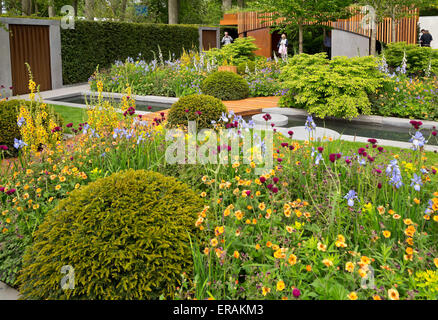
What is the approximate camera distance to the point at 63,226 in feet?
8.25

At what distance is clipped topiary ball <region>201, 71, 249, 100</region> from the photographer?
1088cm

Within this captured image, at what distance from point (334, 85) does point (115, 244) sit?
744cm

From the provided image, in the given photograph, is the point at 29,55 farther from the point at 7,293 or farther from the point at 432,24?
the point at 432,24

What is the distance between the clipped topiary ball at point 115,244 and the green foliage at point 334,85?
6.63m

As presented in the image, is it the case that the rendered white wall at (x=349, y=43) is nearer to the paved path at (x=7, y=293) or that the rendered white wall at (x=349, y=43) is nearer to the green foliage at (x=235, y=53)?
the green foliage at (x=235, y=53)

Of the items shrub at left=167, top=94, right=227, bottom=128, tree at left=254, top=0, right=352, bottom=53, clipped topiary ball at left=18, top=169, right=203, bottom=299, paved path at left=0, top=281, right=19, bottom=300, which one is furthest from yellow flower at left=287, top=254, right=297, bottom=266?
tree at left=254, top=0, right=352, bottom=53

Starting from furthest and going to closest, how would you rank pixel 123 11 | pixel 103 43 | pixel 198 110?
pixel 123 11 → pixel 103 43 → pixel 198 110

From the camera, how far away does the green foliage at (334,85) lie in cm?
853

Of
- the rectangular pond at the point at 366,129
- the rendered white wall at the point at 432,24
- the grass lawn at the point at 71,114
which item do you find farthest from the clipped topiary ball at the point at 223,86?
the rendered white wall at the point at 432,24

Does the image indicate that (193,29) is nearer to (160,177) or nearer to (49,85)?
(49,85)

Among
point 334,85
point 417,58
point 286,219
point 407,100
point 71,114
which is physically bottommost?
point 286,219

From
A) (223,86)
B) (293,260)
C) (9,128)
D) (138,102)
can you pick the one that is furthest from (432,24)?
(293,260)

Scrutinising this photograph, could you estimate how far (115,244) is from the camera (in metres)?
2.35
